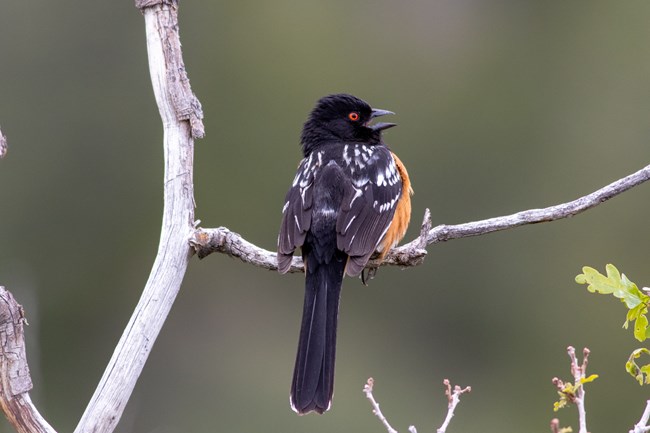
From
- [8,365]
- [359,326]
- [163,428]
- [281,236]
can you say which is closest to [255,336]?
[359,326]

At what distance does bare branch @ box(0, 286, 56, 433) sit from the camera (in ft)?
11.1

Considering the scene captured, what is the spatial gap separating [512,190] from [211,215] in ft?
10.0

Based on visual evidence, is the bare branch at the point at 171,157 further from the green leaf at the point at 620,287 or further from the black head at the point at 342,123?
the green leaf at the point at 620,287

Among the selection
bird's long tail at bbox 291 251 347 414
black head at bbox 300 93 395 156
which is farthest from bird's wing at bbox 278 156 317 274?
black head at bbox 300 93 395 156

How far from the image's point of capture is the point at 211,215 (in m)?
11.0

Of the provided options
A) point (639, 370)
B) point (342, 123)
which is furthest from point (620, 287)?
point (342, 123)

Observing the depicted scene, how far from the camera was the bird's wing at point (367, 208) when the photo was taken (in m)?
4.34

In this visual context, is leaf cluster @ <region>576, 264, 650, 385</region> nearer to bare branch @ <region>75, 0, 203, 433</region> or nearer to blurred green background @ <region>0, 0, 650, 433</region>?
bare branch @ <region>75, 0, 203, 433</region>

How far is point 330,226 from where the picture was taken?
14.4 feet

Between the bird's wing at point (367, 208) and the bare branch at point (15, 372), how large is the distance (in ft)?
4.44

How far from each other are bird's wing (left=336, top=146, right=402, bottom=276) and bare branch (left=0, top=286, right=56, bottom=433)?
1.35 meters

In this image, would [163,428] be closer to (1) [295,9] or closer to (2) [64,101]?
(2) [64,101]

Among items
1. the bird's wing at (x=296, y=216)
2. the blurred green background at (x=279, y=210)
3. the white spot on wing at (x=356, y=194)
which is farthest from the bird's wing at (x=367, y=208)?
the blurred green background at (x=279, y=210)

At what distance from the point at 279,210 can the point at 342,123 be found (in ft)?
18.5
